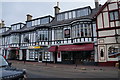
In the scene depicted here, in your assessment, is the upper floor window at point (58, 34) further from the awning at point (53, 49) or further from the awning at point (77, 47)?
the awning at point (77, 47)

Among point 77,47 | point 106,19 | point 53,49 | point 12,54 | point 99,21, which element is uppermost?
point 106,19

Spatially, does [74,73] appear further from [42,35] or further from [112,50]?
[42,35]

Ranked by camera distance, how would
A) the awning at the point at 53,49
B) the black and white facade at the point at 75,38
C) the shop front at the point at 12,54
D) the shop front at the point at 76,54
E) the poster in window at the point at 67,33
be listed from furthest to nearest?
1. the shop front at the point at 12,54
2. the poster in window at the point at 67,33
3. the awning at the point at 53,49
4. the black and white facade at the point at 75,38
5. the shop front at the point at 76,54

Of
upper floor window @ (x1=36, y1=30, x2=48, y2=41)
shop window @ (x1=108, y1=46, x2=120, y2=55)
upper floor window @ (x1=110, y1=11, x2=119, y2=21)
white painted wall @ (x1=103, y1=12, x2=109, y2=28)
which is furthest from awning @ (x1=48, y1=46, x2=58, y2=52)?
upper floor window @ (x1=110, y1=11, x2=119, y2=21)

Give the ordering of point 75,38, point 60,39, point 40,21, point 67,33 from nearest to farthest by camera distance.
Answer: point 75,38 < point 67,33 < point 60,39 < point 40,21

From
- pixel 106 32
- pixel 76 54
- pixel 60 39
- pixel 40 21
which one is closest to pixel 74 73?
pixel 76 54

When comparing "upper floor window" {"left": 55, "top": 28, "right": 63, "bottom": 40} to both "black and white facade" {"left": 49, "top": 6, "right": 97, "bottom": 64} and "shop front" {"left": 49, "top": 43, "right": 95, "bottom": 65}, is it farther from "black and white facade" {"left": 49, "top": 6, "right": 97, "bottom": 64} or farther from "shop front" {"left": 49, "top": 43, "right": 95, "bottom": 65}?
"shop front" {"left": 49, "top": 43, "right": 95, "bottom": 65}

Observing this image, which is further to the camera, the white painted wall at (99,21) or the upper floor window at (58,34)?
the upper floor window at (58,34)

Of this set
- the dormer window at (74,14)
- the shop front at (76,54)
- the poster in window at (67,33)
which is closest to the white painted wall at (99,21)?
the dormer window at (74,14)

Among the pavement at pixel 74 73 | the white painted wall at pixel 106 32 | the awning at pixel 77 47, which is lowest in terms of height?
the pavement at pixel 74 73

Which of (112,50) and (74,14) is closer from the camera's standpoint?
(112,50)

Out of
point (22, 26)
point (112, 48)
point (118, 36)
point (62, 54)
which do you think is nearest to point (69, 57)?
point (62, 54)

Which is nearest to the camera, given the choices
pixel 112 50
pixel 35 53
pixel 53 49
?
pixel 112 50

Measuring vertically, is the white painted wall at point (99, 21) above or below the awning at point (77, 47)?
above
